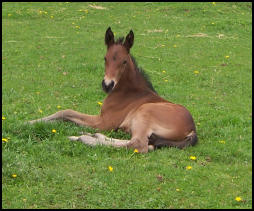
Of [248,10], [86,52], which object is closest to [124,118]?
[86,52]

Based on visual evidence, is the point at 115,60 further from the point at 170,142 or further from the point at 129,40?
the point at 170,142

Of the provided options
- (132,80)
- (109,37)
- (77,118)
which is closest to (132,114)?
(132,80)

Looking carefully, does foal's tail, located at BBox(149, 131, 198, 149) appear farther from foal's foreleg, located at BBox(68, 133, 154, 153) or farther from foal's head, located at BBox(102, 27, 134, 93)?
foal's head, located at BBox(102, 27, 134, 93)

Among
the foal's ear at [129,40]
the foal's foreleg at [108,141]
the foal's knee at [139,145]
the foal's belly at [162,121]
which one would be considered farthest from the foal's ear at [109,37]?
the foal's knee at [139,145]

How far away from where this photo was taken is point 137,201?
584 cm

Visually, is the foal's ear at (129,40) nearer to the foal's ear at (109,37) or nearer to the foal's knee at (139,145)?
the foal's ear at (109,37)

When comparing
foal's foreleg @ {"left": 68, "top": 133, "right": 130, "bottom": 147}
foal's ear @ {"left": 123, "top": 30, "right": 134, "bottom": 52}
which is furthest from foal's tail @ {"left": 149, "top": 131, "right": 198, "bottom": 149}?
foal's ear @ {"left": 123, "top": 30, "right": 134, "bottom": 52}

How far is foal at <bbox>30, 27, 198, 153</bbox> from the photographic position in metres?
7.80

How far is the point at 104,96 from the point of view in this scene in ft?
38.6

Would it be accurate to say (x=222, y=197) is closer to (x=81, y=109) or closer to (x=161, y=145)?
(x=161, y=145)

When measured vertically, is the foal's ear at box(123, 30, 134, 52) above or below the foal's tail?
above

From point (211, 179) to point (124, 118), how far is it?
2.45m

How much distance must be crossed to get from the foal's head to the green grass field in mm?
879

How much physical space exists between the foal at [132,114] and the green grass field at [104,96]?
21 centimetres
